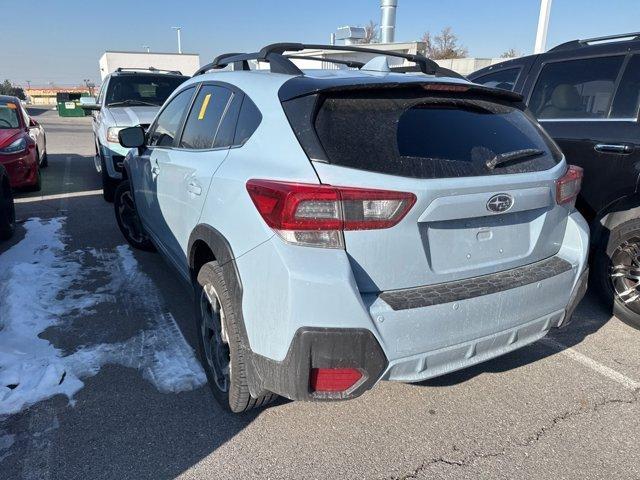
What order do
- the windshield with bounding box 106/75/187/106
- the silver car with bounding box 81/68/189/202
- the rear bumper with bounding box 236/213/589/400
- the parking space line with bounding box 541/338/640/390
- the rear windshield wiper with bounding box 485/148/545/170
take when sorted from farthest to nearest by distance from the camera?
the windshield with bounding box 106/75/187/106 → the silver car with bounding box 81/68/189/202 → the parking space line with bounding box 541/338/640/390 → the rear windshield wiper with bounding box 485/148/545/170 → the rear bumper with bounding box 236/213/589/400

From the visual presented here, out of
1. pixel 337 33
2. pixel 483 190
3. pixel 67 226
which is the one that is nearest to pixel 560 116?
pixel 483 190

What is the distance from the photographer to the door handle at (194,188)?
2.77m

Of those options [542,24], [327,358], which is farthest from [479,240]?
[542,24]

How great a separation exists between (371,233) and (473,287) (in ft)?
1.99

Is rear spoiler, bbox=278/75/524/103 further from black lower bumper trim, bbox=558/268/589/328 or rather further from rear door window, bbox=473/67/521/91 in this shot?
rear door window, bbox=473/67/521/91

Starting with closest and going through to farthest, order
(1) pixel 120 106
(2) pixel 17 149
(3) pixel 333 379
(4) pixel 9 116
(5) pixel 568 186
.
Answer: (3) pixel 333 379 < (5) pixel 568 186 < (2) pixel 17 149 < (1) pixel 120 106 < (4) pixel 9 116

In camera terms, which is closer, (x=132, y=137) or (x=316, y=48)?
(x=316, y=48)

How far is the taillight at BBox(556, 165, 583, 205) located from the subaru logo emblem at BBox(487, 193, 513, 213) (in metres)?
0.43

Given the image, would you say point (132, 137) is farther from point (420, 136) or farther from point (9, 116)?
point (9, 116)

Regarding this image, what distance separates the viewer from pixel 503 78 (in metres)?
4.88

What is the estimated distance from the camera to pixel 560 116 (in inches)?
165

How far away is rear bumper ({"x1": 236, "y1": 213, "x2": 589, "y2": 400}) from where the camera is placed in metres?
1.93

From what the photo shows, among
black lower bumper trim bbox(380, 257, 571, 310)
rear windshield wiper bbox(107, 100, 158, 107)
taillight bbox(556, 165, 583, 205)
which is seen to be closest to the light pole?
rear windshield wiper bbox(107, 100, 158, 107)

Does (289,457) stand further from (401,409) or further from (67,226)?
(67,226)
